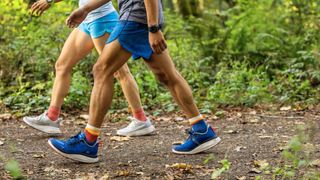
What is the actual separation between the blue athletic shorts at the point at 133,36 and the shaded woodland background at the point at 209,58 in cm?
375

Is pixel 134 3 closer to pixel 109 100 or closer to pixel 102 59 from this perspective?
pixel 102 59

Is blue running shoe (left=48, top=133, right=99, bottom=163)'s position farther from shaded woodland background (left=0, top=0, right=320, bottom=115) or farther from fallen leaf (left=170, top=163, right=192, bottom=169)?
shaded woodland background (left=0, top=0, right=320, bottom=115)

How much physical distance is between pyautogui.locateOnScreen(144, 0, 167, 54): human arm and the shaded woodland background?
12.8 ft

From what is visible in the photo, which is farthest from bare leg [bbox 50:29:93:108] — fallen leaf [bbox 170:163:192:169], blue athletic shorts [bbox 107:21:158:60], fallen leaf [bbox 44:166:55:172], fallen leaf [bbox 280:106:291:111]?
fallen leaf [bbox 280:106:291:111]

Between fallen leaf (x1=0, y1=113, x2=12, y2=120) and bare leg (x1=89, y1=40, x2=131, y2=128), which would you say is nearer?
bare leg (x1=89, y1=40, x2=131, y2=128)

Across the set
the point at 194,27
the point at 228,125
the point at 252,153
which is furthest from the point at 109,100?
the point at 194,27

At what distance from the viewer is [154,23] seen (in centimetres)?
493

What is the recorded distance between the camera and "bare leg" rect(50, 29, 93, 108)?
6.30 metres

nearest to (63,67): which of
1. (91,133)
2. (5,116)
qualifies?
Answer: (91,133)

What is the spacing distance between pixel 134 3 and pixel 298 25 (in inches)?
335

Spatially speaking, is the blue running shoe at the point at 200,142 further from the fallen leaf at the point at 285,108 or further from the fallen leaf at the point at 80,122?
the fallen leaf at the point at 285,108

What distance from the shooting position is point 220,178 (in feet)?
15.6

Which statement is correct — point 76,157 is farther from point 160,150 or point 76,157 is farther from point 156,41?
point 156,41

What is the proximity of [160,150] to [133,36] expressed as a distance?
1.42 metres
